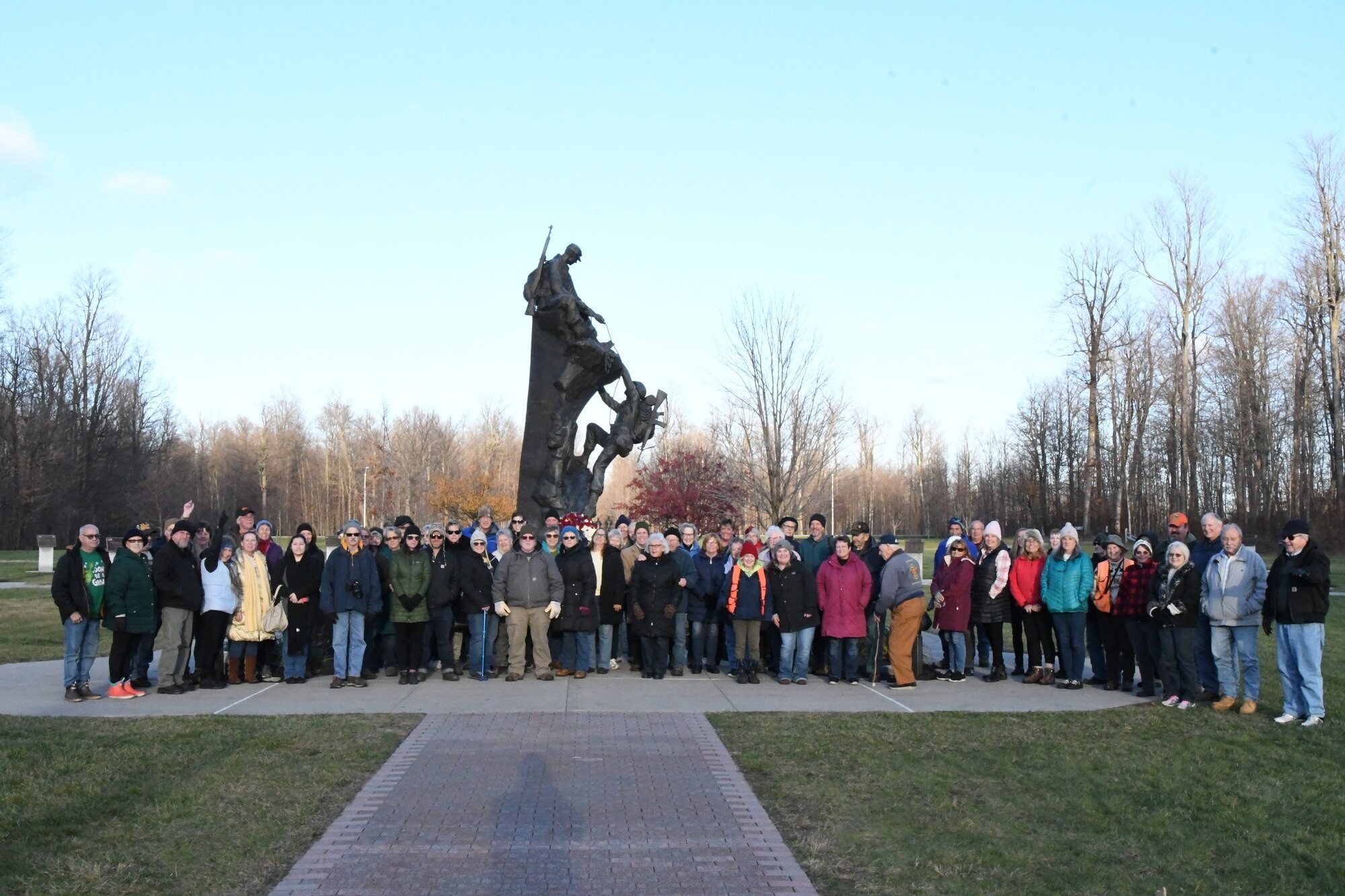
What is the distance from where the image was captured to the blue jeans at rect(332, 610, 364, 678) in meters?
11.7

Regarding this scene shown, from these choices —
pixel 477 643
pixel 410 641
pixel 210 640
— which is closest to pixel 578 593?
pixel 477 643

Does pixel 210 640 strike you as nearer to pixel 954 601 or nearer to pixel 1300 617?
pixel 954 601

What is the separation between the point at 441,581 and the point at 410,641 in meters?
0.71

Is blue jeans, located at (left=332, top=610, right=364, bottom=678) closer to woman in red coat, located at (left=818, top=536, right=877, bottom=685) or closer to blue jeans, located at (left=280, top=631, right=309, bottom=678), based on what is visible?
blue jeans, located at (left=280, top=631, right=309, bottom=678)

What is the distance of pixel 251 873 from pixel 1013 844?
3984 millimetres

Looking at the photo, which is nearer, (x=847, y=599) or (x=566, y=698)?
(x=566, y=698)

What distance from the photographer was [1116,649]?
1154 centimetres

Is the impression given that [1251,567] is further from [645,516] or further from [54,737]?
[645,516]

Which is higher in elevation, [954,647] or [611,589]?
[611,589]

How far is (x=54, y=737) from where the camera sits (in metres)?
8.68

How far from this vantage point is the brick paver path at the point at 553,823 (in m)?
5.37

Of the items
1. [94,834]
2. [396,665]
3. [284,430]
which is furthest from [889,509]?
[94,834]

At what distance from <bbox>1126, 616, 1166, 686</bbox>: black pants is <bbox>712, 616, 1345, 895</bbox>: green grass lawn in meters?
0.65

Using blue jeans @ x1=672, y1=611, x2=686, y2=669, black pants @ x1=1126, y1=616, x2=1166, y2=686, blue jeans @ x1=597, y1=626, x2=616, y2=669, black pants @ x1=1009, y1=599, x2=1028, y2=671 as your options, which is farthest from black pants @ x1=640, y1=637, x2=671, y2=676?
black pants @ x1=1126, y1=616, x2=1166, y2=686
